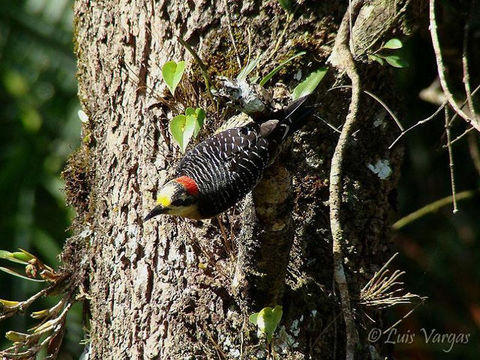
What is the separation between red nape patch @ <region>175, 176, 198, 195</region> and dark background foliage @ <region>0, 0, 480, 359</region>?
1.24 m

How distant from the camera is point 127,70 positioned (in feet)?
8.39

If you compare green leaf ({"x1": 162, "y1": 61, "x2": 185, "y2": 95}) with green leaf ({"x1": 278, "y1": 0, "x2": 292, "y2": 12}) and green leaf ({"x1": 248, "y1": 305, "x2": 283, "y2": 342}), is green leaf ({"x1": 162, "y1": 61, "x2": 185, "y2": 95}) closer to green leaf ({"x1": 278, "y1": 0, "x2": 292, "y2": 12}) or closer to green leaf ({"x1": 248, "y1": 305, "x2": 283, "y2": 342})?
green leaf ({"x1": 278, "y1": 0, "x2": 292, "y2": 12})

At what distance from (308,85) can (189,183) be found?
0.51 metres

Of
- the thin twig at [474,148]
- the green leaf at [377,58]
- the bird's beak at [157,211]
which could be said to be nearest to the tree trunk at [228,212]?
the green leaf at [377,58]

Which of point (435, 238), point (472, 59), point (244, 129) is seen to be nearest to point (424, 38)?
point (472, 59)

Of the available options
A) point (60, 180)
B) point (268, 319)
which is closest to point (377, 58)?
point (268, 319)

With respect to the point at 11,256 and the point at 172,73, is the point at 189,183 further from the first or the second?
the point at 11,256

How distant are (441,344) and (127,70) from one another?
7.73ft

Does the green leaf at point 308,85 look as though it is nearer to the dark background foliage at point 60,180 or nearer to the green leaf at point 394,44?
the green leaf at point 394,44

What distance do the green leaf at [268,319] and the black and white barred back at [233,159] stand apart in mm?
369

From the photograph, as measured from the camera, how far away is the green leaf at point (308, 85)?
2.33 meters

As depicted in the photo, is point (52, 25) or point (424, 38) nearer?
point (424, 38)

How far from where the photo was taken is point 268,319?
6.98ft

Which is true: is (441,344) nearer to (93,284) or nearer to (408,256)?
(408,256)
